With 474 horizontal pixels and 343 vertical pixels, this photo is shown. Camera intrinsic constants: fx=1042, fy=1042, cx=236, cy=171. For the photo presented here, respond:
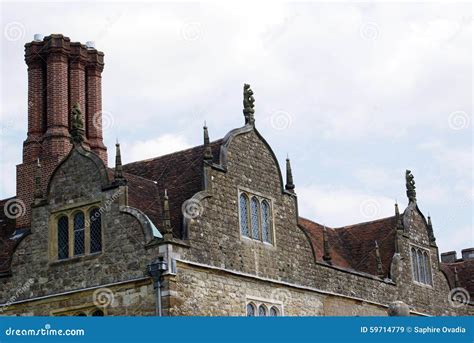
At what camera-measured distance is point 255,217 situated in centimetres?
2905

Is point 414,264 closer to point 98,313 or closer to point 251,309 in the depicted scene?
point 251,309

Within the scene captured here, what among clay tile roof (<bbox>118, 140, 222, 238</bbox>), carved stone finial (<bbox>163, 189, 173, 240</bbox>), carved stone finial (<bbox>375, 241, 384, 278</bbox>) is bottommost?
carved stone finial (<bbox>163, 189, 173, 240</bbox>)

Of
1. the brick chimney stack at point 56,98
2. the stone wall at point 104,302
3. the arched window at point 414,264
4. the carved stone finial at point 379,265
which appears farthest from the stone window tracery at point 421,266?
the stone wall at point 104,302

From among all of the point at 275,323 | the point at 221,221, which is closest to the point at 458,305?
the point at 221,221

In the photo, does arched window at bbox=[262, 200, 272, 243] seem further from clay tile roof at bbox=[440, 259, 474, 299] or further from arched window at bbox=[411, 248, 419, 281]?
clay tile roof at bbox=[440, 259, 474, 299]

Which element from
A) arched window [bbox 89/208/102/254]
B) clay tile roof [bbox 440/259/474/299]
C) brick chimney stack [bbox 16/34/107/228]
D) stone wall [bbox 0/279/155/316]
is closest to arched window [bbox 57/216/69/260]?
arched window [bbox 89/208/102/254]

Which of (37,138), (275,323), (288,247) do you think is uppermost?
(37,138)

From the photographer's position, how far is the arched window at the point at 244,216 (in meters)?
28.4

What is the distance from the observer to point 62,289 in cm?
2656

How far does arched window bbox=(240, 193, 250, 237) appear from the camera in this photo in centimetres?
2838

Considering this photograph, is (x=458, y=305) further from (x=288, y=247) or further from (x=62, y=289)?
(x=62, y=289)

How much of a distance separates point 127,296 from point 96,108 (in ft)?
38.2

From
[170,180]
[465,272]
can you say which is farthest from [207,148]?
[465,272]

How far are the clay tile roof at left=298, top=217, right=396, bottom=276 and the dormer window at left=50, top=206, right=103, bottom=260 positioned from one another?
9.89 metres
